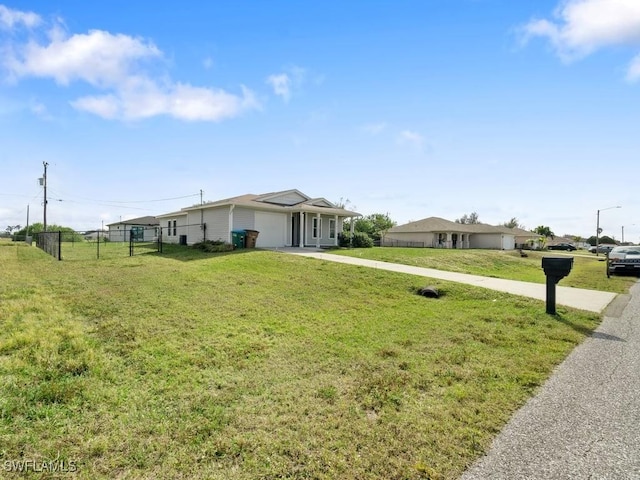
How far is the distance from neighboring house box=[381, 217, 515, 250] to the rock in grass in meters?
34.6

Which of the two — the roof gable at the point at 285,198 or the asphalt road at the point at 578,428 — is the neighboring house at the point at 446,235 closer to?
the roof gable at the point at 285,198

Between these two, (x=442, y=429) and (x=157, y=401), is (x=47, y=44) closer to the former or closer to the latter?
(x=157, y=401)

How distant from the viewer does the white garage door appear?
21.5 m

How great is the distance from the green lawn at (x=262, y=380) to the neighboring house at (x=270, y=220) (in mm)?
12522

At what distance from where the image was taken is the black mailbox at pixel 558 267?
732cm

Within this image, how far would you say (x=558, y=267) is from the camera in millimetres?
7363

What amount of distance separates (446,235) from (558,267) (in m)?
37.9

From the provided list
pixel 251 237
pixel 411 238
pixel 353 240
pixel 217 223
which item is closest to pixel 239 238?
pixel 251 237

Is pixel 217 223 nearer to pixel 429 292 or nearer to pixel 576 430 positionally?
pixel 429 292

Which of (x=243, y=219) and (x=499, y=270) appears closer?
A: (x=499, y=270)

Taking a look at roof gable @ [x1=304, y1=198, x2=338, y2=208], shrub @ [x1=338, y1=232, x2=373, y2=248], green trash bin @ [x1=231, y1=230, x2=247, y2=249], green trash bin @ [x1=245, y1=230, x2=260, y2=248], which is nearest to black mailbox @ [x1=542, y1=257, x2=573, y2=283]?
green trash bin @ [x1=245, y1=230, x2=260, y2=248]

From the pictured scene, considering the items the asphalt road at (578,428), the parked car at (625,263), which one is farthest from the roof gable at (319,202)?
the asphalt road at (578,428)

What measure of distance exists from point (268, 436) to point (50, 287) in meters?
9.17

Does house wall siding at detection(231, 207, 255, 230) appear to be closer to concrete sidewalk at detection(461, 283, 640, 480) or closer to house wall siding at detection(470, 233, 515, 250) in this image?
concrete sidewalk at detection(461, 283, 640, 480)
